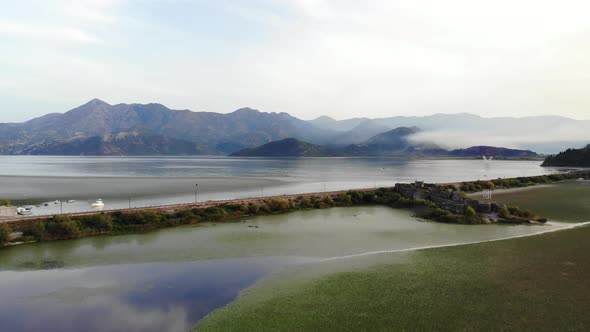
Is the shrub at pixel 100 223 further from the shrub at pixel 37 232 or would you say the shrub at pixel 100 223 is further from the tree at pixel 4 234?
the tree at pixel 4 234

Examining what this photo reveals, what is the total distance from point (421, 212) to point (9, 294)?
135ft

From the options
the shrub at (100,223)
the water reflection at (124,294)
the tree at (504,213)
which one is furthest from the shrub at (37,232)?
the tree at (504,213)

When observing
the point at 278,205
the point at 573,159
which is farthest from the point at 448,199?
the point at 573,159

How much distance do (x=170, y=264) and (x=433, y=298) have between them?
1688 centimetres

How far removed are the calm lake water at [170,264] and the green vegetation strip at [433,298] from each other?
2.87 metres

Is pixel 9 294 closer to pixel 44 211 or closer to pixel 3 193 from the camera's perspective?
pixel 44 211

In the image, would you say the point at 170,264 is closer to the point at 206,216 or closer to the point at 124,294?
the point at 124,294

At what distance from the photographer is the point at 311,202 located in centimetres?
5138

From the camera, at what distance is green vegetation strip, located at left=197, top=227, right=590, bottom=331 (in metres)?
15.7

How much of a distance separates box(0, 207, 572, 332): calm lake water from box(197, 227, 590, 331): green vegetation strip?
113 inches

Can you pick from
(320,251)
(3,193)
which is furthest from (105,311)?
(3,193)

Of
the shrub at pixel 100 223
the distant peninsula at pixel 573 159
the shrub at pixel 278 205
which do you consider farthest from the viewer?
the distant peninsula at pixel 573 159

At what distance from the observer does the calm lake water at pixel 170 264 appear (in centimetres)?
1756

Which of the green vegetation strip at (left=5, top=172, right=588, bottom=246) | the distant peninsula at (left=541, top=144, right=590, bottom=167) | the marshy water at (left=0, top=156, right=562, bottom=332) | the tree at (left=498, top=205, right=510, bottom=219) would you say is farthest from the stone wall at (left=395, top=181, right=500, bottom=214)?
the distant peninsula at (left=541, top=144, right=590, bottom=167)
